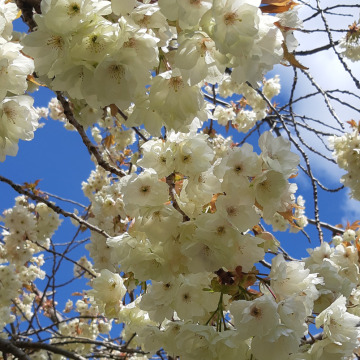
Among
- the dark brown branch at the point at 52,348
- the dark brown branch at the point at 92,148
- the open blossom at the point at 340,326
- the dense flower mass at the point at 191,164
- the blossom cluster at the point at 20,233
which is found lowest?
the open blossom at the point at 340,326

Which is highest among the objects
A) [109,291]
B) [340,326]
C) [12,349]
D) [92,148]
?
[92,148]

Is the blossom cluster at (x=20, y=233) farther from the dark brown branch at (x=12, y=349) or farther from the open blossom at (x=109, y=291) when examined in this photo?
the open blossom at (x=109, y=291)

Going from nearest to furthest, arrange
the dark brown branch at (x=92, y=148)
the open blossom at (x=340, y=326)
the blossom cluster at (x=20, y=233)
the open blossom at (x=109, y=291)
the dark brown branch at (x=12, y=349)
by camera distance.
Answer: the open blossom at (x=340, y=326)
the open blossom at (x=109, y=291)
the dark brown branch at (x=92, y=148)
the dark brown branch at (x=12, y=349)
the blossom cluster at (x=20, y=233)

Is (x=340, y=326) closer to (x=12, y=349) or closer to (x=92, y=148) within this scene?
(x=92, y=148)

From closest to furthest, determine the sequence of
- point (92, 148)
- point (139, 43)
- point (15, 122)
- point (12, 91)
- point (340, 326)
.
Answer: point (139, 43)
point (12, 91)
point (15, 122)
point (340, 326)
point (92, 148)

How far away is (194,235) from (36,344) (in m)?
2.22

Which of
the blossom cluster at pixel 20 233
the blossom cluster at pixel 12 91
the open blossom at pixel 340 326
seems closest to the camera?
the blossom cluster at pixel 12 91

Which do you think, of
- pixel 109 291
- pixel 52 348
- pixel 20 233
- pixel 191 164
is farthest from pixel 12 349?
pixel 191 164

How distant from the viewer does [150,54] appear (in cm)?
108

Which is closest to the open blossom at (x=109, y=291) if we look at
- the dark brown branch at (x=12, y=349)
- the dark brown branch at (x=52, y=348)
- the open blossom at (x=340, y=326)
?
the open blossom at (x=340, y=326)

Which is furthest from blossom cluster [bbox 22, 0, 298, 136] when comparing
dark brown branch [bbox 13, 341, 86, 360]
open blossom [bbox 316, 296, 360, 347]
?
dark brown branch [bbox 13, 341, 86, 360]

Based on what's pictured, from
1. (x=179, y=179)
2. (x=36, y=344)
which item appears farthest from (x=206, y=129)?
(x=179, y=179)

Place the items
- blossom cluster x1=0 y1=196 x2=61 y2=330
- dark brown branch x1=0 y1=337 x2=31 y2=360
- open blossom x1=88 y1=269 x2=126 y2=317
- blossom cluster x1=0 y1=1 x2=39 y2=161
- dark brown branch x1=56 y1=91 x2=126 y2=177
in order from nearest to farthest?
blossom cluster x1=0 y1=1 x2=39 y2=161 < open blossom x1=88 y1=269 x2=126 y2=317 < dark brown branch x1=56 y1=91 x2=126 y2=177 < dark brown branch x1=0 y1=337 x2=31 y2=360 < blossom cluster x1=0 y1=196 x2=61 y2=330

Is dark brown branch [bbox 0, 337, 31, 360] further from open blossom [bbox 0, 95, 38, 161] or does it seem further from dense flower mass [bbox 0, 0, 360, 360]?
open blossom [bbox 0, 95, 38, 161]
